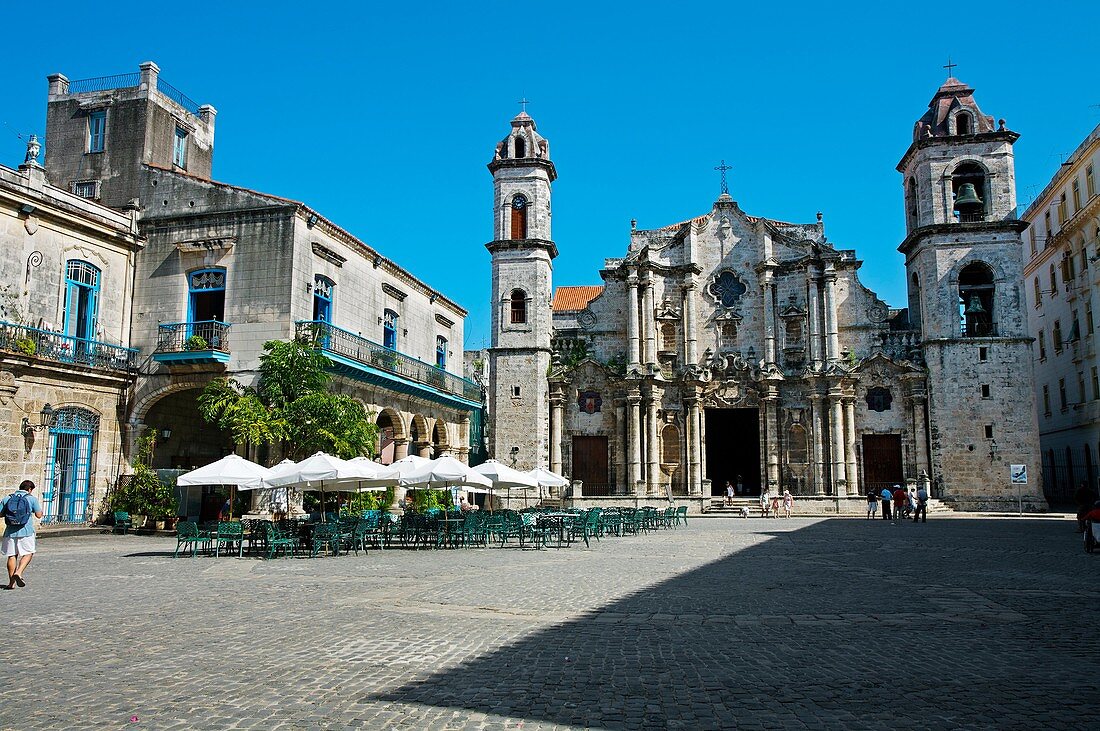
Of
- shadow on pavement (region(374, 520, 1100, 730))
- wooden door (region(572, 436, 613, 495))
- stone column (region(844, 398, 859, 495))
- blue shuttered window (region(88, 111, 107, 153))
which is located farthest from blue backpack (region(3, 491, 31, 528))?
stone column (region(844, 398, 859, 495))

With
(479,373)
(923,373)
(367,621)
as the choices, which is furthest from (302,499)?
(479,373)

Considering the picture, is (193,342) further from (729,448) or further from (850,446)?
(850,446)

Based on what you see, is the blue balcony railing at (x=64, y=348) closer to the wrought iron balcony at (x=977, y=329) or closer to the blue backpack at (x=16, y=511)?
the blue backpack at (x=16, y=511)

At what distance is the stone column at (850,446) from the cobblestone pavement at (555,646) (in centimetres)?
2320

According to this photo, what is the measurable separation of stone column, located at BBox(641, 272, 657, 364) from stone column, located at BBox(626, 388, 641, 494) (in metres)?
2.02

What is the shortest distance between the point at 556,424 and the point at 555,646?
32564mm

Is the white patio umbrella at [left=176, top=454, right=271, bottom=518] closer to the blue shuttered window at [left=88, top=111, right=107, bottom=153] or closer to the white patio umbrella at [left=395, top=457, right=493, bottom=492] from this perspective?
the white patio umbrella at [left=395, top=457, right=493, bottom=492]

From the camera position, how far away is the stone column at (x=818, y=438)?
3900cm

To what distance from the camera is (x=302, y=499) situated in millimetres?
25453

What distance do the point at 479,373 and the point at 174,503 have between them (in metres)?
34.0

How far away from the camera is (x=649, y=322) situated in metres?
41.5

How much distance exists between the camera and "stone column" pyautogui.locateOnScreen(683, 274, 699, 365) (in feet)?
137

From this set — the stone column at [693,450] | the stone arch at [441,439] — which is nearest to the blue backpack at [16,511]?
the stone arch at [441,439]

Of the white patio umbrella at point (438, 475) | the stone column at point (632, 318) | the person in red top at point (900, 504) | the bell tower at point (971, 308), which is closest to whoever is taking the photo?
the white patio umbrella at point (438, 475)
